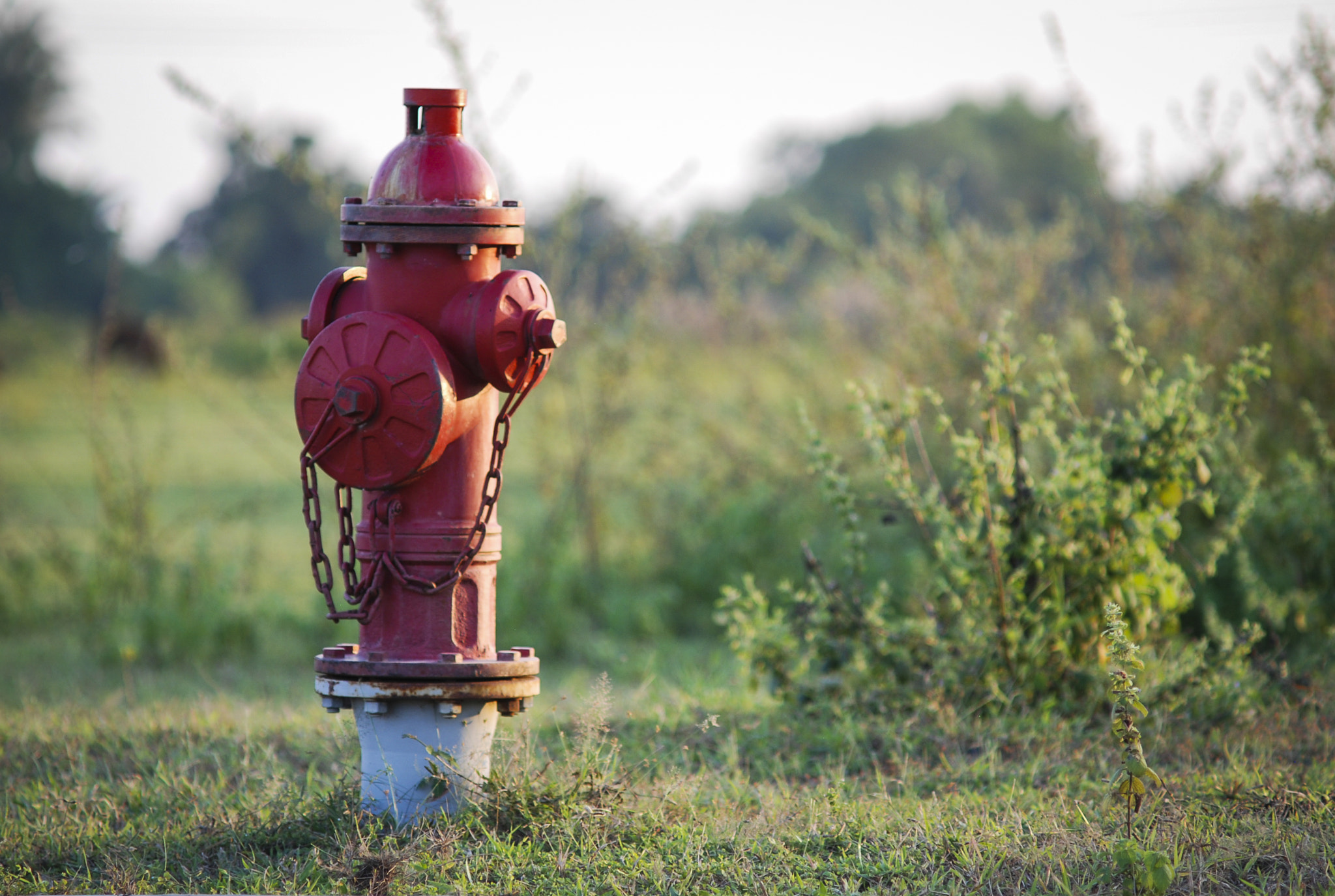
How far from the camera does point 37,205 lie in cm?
2984

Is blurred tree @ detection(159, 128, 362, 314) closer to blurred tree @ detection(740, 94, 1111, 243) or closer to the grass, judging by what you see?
blurred tree @ detection(740, 94, 1111, 243)

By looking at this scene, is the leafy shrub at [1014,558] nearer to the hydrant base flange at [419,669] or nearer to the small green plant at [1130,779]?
the small green plant at [1130,779]

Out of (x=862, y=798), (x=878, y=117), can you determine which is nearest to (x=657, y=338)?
(x=862, y=798)

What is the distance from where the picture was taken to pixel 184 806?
3385 mm

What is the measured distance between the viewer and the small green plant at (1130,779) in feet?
8.48

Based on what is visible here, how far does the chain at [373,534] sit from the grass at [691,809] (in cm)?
49

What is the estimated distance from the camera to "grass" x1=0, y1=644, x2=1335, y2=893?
9.14 feet

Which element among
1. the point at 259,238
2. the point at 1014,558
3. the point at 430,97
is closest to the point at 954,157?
the point at 259,238

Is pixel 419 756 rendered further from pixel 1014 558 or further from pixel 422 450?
pixel 1014 558

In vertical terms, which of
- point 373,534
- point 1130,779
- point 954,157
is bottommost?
point 1130,779

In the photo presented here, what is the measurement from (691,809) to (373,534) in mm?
1061

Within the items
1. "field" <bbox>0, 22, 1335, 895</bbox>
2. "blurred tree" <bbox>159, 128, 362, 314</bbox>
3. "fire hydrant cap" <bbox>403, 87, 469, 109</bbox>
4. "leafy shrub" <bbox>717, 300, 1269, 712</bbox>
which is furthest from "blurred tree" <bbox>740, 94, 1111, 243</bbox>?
"fire hydrant cap" <bbox>403, 87, 469, 109</bbox>

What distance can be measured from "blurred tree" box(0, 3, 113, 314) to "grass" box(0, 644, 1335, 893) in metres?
26.0

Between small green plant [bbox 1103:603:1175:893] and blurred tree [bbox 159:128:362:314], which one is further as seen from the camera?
blurred tree [bbox 159:128:362:314]
